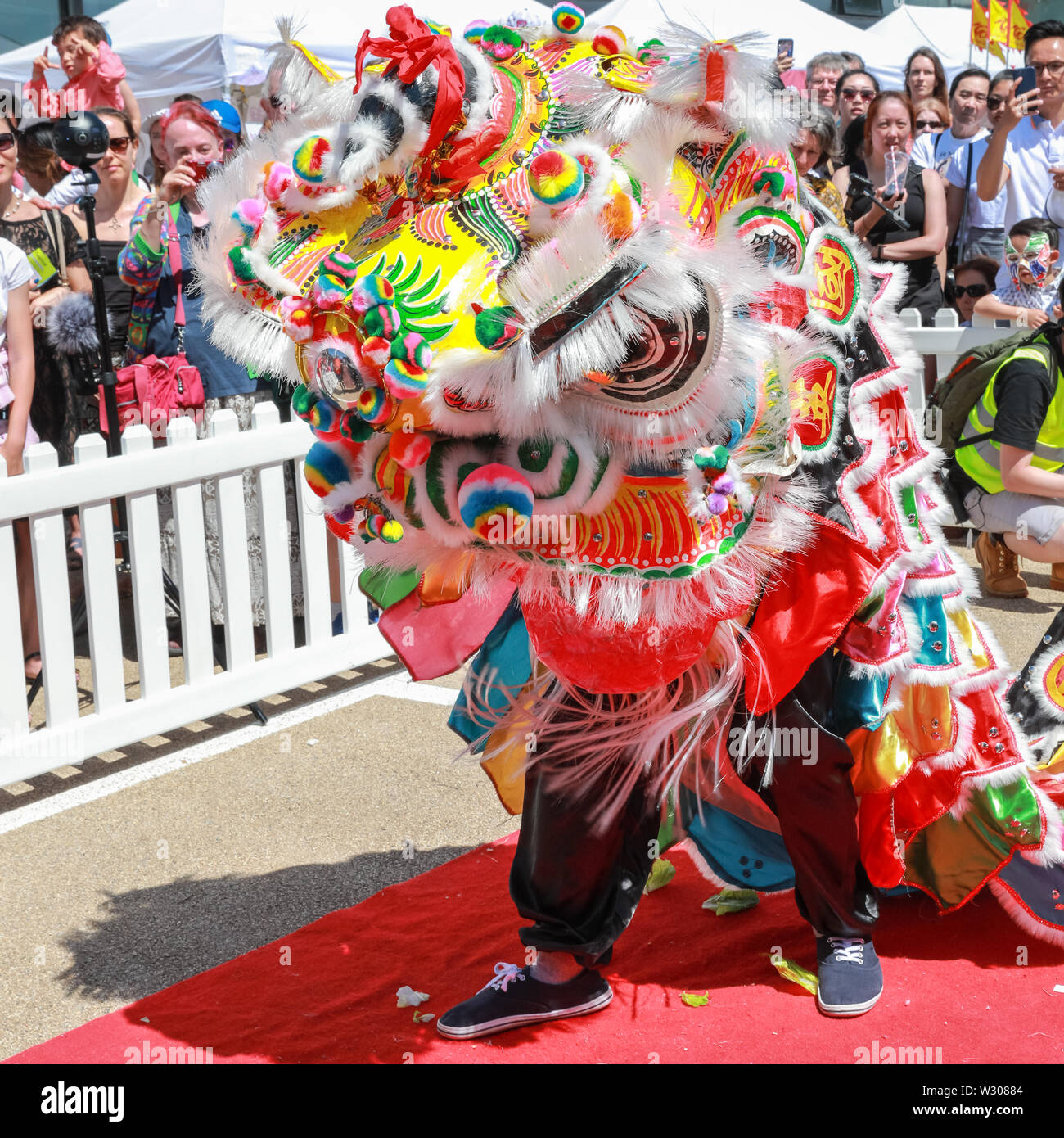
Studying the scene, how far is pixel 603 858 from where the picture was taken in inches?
95.5

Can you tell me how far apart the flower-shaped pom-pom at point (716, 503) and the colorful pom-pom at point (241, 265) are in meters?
0.76

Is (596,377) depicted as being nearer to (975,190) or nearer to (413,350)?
(413,350)

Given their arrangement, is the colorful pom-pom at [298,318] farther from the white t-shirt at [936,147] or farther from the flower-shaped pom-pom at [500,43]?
the white t-shirt at [936,147]

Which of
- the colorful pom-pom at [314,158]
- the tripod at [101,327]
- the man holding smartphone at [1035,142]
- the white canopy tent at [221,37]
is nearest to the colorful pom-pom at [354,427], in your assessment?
the colorful pom-pom at [314,158]

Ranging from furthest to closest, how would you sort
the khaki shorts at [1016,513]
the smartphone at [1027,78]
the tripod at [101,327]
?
the smartphone at [1027,78] < the khaki shorts at [1016,513] < the tripod at [101,327]

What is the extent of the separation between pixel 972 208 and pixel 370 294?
605 cm

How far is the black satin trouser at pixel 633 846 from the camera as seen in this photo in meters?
2.41

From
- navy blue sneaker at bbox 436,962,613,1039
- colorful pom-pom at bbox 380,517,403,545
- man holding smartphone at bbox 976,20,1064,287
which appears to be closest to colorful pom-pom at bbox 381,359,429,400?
colorful pom-pom at bbox 380,517,403,545

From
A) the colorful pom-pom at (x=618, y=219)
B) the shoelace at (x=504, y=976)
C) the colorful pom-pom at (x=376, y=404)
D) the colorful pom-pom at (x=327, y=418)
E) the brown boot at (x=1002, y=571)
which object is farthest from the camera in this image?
the brown boot at (x=1002, y=571)

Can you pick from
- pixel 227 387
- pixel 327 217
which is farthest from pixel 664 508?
pixel 227 387

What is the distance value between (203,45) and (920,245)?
5910mm

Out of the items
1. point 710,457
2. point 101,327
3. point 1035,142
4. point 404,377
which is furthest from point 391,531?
point 1035,142

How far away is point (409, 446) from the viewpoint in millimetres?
1870

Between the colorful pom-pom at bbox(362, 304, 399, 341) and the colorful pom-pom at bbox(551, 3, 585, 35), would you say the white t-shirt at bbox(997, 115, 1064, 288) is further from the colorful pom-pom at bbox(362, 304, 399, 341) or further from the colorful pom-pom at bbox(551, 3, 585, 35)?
the colorful pom-pom at bbox(362, 304, 399, 341)
